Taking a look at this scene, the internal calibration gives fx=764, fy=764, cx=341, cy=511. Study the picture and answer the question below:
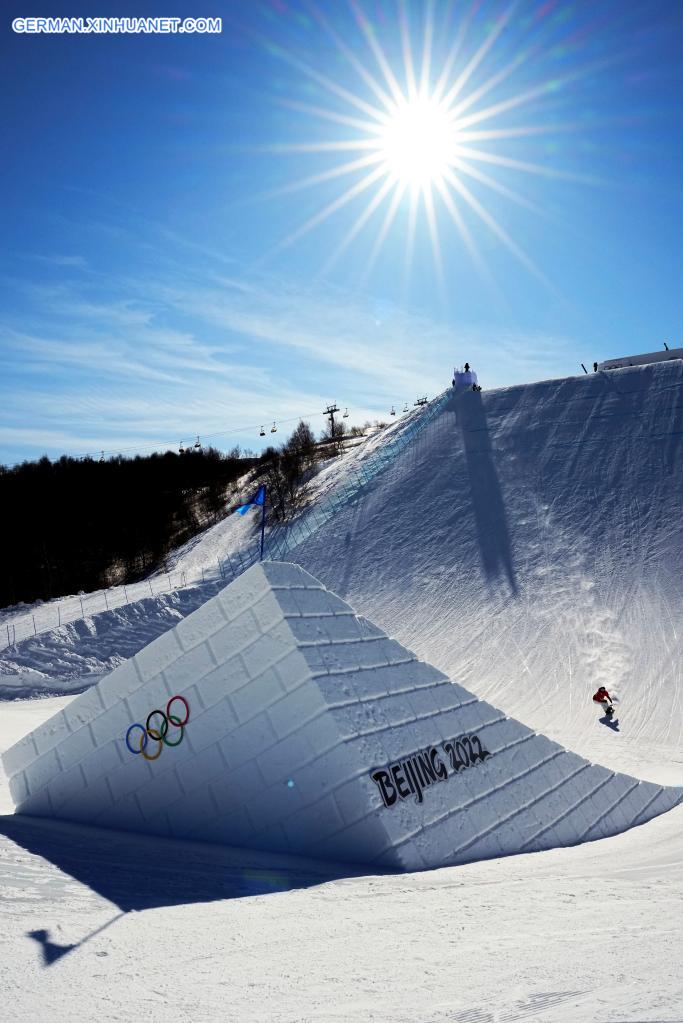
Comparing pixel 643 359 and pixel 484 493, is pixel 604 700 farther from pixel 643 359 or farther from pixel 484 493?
pixel 643 359

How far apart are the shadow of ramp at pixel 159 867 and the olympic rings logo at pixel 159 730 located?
0.97 m

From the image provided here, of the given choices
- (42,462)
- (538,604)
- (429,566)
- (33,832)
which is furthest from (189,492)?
(33,832)

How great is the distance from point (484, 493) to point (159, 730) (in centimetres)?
2320

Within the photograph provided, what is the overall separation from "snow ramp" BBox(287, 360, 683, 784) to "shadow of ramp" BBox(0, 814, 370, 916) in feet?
31.6

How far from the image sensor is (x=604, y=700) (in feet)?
60.5

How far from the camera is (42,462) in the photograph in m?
63.6

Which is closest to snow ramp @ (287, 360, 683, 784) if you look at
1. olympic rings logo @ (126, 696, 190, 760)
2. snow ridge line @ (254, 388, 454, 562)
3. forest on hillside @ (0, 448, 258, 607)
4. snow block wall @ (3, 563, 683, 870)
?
snow ridge line @ (254, 388, 454, 562)

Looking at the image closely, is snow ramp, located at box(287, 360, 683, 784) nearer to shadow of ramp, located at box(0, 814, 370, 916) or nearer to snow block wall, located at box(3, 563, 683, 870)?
snow block wall, located at box(3, 563, 683, 870)

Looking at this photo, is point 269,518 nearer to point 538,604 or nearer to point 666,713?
point 538,604

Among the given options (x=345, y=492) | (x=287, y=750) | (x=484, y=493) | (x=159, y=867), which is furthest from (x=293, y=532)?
(x=159, y=867)

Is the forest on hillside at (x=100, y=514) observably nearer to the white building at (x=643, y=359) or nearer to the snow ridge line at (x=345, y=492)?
the snow ridge line at (x=345, y=492)

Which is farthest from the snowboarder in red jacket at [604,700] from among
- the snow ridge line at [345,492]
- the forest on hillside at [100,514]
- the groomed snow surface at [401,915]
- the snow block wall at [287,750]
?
the forest on hillside at [100,514]

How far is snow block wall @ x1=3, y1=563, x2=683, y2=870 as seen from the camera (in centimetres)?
826

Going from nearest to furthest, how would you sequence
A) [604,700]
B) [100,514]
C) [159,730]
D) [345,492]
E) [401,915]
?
1. [401,915]
2. [159,730]
3. [604,700]
4. [345,492]
5. [100,514]
